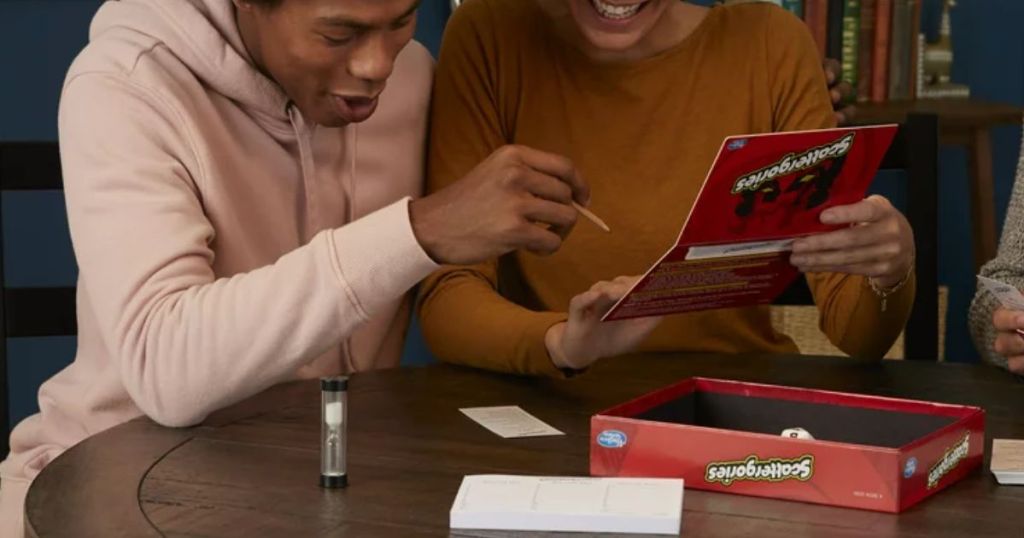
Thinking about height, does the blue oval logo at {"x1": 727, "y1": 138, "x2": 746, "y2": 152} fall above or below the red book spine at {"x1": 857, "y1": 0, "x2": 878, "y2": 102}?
above

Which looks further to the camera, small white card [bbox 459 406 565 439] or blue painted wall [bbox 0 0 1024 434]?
blue painted wall [bbox 0 0 1024 434]

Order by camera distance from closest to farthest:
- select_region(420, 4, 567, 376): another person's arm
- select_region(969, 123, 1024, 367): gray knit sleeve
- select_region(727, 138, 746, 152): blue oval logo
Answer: select_region(727, 138, 746, 152): blue oval logo, select_region(420, 4, 567, 376): another person's arm, select_region(969, 123, 1024, 367): gray knit sleeve

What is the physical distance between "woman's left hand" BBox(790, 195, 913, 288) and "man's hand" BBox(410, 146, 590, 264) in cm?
29

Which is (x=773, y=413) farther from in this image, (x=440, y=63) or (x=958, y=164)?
(x=958, y=164)

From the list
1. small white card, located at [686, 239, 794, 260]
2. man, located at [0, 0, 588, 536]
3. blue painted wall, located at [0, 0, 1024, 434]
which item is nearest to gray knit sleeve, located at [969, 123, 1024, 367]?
small white card, located at [686, 239, 794, 260]

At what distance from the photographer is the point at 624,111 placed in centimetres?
220

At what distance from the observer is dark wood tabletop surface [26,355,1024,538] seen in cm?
131

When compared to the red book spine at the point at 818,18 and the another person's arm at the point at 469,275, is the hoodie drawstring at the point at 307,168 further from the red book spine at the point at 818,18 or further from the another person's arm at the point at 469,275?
the red book spine at the point at 818,18

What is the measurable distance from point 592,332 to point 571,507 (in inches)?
20.2

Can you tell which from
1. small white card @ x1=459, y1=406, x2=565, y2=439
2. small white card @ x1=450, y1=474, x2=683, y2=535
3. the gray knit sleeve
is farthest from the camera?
the gray knit sleeve

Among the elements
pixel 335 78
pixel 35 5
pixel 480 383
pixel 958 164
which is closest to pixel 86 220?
pixel 335 78

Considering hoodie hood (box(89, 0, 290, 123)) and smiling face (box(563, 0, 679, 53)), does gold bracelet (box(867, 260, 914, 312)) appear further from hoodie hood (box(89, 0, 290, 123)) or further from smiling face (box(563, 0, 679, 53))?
hoodie hood (box(89, 0, 290, 123))

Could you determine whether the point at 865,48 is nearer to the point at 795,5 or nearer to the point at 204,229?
the point at 795,5

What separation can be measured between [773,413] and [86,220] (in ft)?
2.40
